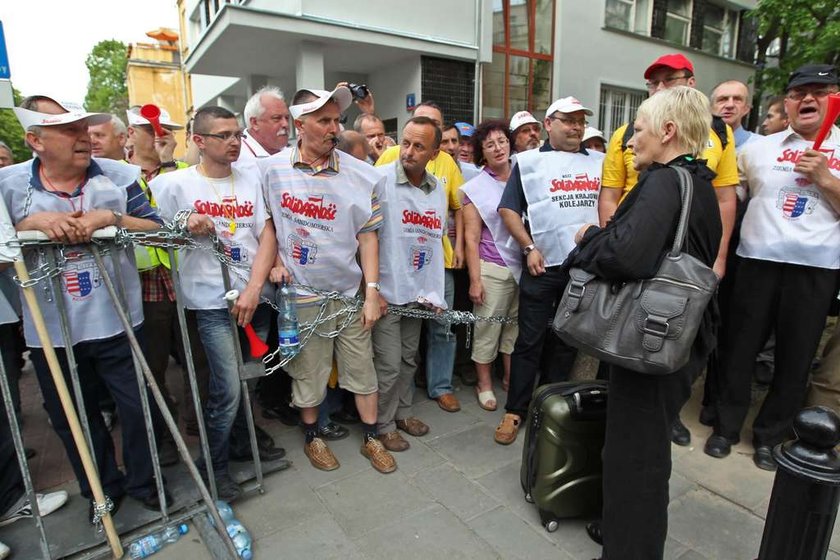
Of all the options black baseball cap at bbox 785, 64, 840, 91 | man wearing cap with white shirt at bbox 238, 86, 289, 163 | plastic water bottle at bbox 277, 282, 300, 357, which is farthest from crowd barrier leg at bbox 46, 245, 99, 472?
black baseball cap at bbox 785, 64, 840, 91

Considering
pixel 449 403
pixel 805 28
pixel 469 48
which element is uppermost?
pixel 805 28

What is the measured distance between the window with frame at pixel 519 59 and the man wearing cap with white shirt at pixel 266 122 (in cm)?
758

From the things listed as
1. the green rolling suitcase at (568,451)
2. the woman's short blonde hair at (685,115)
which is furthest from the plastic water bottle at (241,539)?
the woman's short blonde hair at (685,115)

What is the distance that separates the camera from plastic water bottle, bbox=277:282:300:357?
8.55 ft

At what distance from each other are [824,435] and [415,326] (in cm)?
222

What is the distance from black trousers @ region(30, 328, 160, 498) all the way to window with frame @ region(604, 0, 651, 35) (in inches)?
508

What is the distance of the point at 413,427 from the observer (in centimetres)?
329

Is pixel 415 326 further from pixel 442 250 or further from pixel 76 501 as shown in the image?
pixel 76 501

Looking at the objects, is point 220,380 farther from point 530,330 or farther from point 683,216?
point 683,216

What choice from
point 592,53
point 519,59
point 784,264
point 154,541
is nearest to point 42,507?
point 154,541

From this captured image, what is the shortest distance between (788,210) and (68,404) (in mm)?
3683

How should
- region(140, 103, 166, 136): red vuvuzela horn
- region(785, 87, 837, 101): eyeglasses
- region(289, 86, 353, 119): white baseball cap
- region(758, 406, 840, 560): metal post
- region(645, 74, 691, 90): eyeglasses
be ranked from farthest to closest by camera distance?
region(140, 103, 166, 136): red vuvuzela horn
region(645, 74, 691, 90): eyeglasses
region(785, 87, 837, 101): eyeglasses
region(289, 86, 353, 119): white baseball cap
region(758, 406, 840, 560): metal post

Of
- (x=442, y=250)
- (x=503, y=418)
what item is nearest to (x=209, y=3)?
(x=442, y=250)

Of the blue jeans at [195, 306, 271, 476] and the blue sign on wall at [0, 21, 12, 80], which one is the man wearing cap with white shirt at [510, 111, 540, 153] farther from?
the blue sign on wall at [0, 21, 12, 80]
